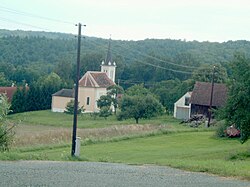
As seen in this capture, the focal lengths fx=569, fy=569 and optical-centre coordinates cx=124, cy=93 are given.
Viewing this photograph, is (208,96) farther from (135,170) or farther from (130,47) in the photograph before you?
(130,47)

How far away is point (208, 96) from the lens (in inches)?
2987

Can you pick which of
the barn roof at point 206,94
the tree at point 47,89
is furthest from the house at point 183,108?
the tree at point 47,89

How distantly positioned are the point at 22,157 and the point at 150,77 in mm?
113314

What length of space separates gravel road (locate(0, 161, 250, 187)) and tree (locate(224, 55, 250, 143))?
13.4 meters

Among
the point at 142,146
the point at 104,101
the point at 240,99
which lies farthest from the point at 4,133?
the point at 104,101

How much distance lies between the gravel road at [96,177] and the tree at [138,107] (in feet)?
174

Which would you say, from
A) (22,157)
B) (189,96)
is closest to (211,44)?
(189,96)

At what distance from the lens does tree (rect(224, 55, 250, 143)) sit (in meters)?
31.8

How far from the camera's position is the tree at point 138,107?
72.6 m

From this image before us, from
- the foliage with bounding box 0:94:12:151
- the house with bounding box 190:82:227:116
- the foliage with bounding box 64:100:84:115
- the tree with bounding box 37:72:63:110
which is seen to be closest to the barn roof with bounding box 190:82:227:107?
the house with bounding box 190:82:227:116

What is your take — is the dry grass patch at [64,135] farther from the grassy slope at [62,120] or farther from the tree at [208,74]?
the tree at [208,74]

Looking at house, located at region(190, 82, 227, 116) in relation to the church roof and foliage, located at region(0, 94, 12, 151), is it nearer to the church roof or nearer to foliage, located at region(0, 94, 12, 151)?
the church roof

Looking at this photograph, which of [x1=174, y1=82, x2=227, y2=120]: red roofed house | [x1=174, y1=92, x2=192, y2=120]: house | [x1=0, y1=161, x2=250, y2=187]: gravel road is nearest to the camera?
[x1=0, y1=161, x2=250, y2=187]: gravel road

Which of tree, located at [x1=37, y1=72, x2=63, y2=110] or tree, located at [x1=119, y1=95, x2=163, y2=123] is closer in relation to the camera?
tree, located at [x1=119, y1=95, x2=163, y2=123]
